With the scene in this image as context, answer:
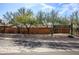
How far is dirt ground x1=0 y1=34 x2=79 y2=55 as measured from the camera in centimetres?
316

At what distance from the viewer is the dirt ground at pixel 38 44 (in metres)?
3.16

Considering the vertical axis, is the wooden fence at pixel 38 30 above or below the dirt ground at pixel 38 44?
above

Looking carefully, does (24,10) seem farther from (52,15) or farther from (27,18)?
(52,15)

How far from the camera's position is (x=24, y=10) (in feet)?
10.5

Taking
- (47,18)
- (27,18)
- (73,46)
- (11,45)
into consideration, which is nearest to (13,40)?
(11,45)

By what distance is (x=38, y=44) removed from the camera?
320 cm

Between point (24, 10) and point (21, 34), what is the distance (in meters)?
0.32

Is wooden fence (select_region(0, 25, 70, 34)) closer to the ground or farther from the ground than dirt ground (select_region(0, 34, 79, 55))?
farther from the ground

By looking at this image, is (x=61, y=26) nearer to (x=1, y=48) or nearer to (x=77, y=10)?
(x=77, y=10)

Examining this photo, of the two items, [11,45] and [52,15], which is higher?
[52,15]

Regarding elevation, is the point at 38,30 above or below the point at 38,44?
above

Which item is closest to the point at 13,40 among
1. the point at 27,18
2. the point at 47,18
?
the point at 27,18

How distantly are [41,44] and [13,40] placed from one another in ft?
1.24
